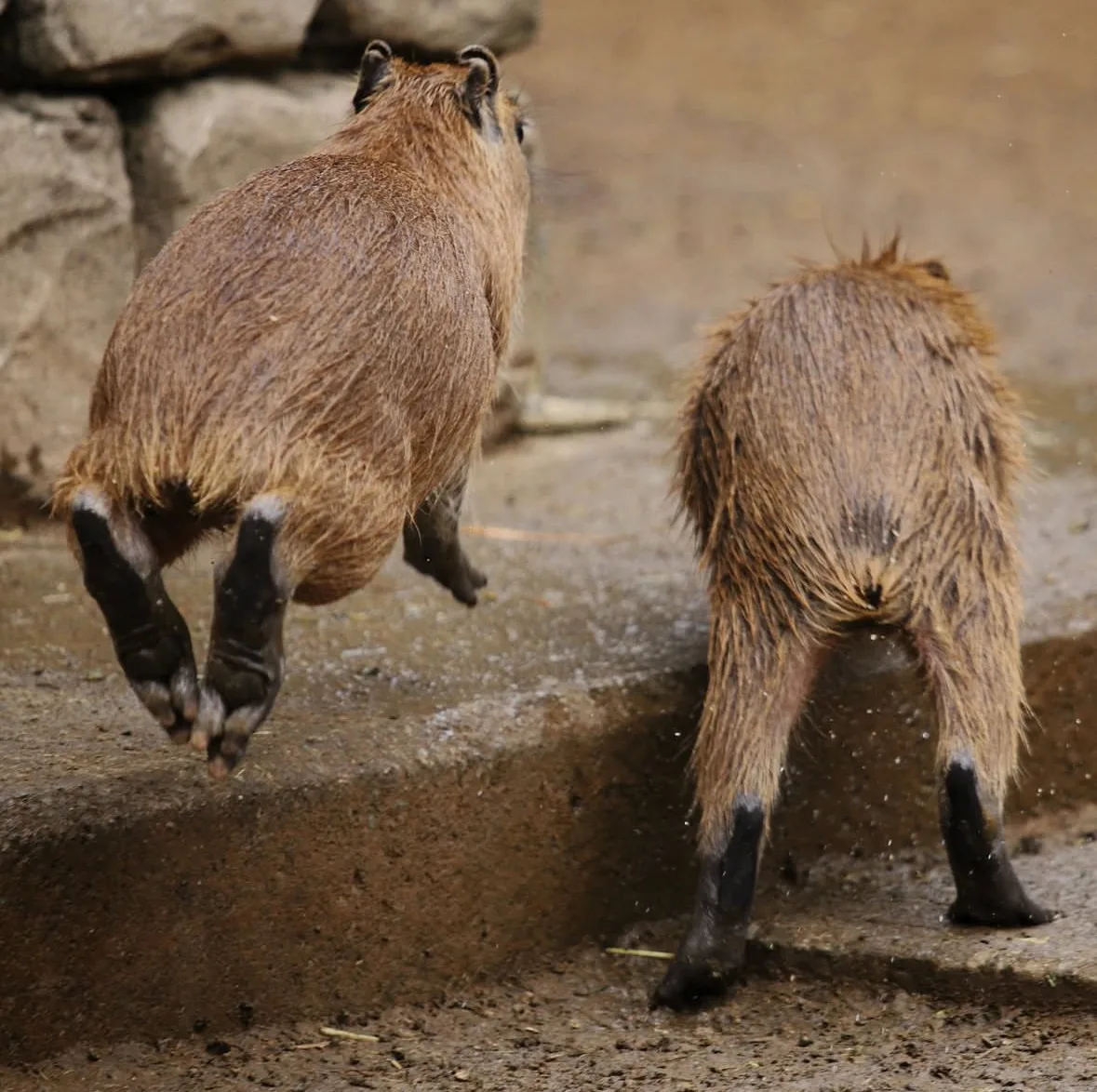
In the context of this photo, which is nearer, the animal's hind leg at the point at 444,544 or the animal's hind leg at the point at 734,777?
the animal's hind leg at the point at 734,777

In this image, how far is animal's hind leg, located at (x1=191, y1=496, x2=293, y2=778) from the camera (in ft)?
8.80

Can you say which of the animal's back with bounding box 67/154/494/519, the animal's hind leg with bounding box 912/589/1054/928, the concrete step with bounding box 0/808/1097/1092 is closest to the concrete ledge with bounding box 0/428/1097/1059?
the concrete step with bounding box 0/808/1097/1092

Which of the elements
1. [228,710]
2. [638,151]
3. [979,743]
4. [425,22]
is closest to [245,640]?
[228,710]

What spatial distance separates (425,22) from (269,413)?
2.56m

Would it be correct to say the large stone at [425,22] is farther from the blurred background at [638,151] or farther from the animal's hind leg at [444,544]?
the animal's hind leg at [444,544]

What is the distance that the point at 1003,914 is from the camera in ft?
11.1

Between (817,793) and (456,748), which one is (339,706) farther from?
(817,793)

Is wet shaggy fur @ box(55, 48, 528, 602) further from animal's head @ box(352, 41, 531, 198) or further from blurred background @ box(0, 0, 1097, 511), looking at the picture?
blurred background @ box(0, 0, 1097, 511)

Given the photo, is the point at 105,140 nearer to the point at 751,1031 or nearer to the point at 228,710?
the point at 228,710

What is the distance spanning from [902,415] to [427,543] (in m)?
1.01

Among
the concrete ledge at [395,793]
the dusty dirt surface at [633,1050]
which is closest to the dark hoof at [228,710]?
the concrete ledge at [395,793]

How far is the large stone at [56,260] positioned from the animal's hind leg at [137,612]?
1.85 metres

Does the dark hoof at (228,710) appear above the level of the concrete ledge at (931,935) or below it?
above

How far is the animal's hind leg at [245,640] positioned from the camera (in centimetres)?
268
